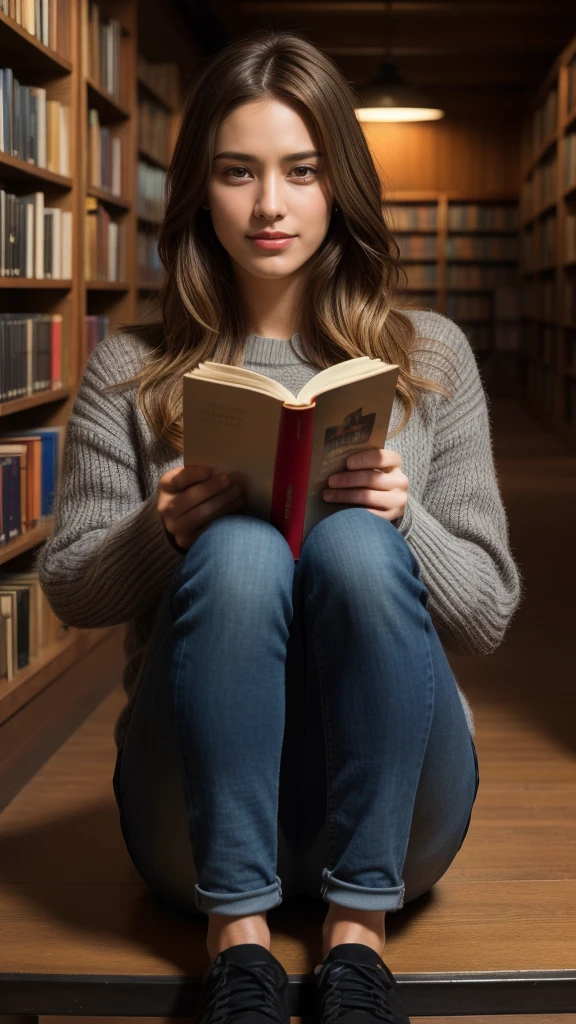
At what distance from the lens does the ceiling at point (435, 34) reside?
688cm

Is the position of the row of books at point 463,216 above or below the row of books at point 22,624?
above

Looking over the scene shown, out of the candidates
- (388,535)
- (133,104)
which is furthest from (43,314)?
(388,535)

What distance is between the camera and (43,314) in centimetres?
285

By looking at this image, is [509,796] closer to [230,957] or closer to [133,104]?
[230,957]

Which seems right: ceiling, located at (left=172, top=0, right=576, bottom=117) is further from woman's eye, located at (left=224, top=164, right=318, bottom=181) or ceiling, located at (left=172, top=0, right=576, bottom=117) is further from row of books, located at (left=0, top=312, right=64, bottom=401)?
woman's eye, located at (left=224, top=164, right=318, bottom=181)

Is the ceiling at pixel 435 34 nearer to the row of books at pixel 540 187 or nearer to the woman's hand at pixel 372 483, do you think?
the row of books at pixel 540 187

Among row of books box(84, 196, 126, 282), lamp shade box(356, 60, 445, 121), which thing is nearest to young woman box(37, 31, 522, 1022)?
row of books box(84, 196, 126, 282)

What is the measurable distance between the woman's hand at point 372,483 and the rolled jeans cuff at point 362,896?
0.40 m

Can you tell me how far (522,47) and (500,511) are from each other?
24.2 ft

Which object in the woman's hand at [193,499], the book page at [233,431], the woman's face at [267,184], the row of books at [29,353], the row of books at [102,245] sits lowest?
the woman's hand at [193,499]

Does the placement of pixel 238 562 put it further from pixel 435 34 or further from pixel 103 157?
pixel 435 34

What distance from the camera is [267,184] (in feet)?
4.84

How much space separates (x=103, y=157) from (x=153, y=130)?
1.11 metres

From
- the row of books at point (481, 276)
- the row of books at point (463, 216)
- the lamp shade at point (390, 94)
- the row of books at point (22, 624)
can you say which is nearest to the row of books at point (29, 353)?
the row of books at point (22, 624)
